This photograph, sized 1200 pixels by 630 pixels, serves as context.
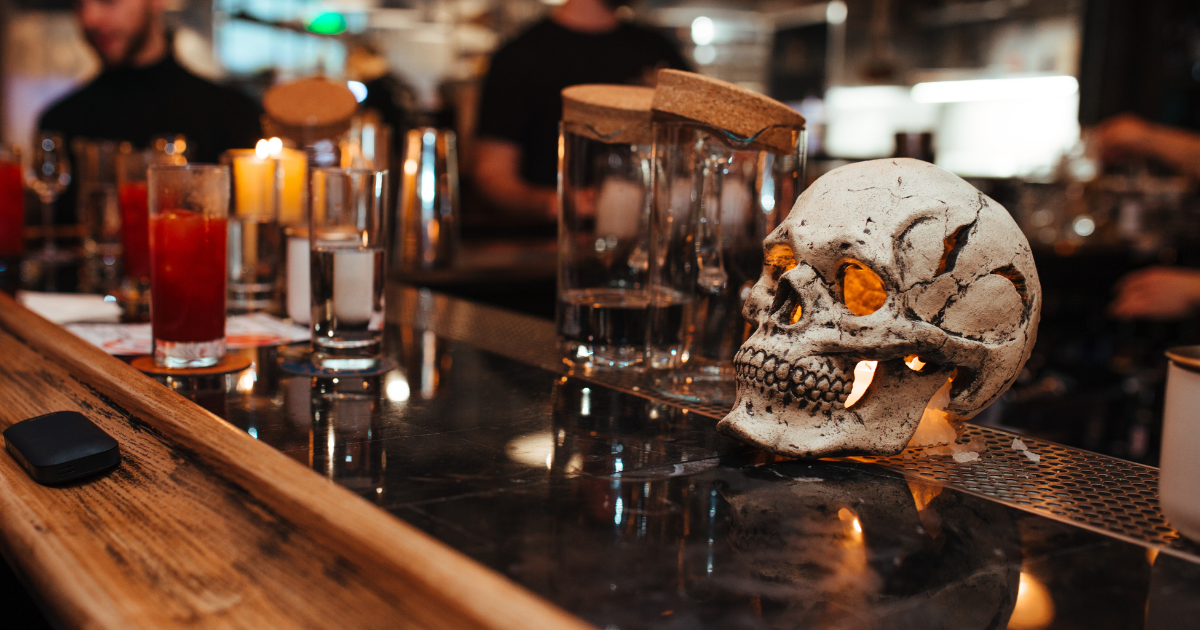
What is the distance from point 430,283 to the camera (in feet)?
6.63

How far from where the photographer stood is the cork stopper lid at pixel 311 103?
1661mm

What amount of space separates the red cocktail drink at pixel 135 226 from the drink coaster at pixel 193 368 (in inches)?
20.1

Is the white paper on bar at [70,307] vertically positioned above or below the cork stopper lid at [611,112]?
A: below

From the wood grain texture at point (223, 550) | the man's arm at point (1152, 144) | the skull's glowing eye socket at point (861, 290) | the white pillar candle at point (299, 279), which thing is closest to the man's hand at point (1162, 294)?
the man's arm at point (1152, 144)

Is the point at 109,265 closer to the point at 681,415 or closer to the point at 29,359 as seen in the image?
the point at 29,359

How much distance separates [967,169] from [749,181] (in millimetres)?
6967

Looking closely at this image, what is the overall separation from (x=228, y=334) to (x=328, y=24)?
4.70 m

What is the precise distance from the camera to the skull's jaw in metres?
0.79

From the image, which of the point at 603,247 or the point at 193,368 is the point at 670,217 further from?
the point at 193,368

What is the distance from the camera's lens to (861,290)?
2.86 feet

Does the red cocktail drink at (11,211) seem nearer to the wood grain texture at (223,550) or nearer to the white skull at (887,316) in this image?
the wood grain texture at (223,550)

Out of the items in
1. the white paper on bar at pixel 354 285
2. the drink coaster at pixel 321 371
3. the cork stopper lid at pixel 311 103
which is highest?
the cork stopper lid at pixel 311 103

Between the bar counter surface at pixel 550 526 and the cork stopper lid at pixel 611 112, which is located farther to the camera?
the cork stopper lid at pixel 611 112

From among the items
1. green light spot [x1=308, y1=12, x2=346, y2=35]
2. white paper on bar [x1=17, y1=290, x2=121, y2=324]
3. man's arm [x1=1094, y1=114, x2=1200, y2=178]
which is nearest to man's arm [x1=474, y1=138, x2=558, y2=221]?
white paper on bar [x1=17, y1=290, x2=121, y2=324]
